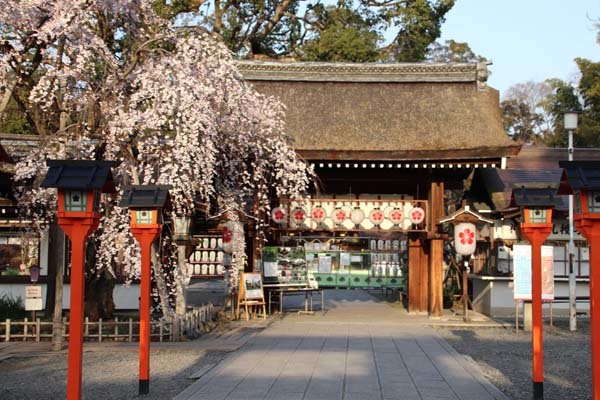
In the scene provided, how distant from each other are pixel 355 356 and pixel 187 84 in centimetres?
576

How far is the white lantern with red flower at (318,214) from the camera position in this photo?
2025 centimetres

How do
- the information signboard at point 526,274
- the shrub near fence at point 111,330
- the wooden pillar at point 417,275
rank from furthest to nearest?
the wooden pillar at point 417,275 < the information signboard at point 526,274 < the shrub near fence at point 111,330

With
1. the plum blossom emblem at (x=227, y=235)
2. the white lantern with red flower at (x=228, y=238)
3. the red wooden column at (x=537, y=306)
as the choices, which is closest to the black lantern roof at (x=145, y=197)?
the red wooden column at (x=537, y=306)

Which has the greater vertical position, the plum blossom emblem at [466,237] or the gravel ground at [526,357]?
the plum blossom emblem at [466,237]

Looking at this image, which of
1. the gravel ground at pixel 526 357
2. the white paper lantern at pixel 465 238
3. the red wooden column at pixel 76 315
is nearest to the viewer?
the red wooden column at pixel 76 315

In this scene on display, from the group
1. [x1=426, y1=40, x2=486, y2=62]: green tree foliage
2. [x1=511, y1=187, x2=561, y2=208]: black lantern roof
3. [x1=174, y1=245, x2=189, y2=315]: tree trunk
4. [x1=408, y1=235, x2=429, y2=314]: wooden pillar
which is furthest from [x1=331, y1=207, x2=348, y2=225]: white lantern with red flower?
[x1=426, y1=40, x2=486, y2=62]: green tree foliage

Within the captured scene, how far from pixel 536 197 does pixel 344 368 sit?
3999 mm

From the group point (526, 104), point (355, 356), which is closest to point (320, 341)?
point (355, 356)

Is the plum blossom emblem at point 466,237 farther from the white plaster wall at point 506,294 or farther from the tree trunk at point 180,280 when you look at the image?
the tree trunk at point 180,280

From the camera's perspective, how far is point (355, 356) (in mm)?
13234

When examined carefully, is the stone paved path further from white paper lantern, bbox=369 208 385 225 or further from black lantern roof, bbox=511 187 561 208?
white paper lantern, bbox=369 208 385 225

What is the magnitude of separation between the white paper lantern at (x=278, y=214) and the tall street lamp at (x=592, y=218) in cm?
1207

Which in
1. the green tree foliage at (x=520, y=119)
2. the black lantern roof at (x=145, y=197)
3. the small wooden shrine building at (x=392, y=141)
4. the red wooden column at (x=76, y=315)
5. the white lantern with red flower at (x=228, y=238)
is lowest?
the red wooden column at (x=76, y=315)

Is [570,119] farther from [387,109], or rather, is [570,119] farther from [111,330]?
[111,330]
